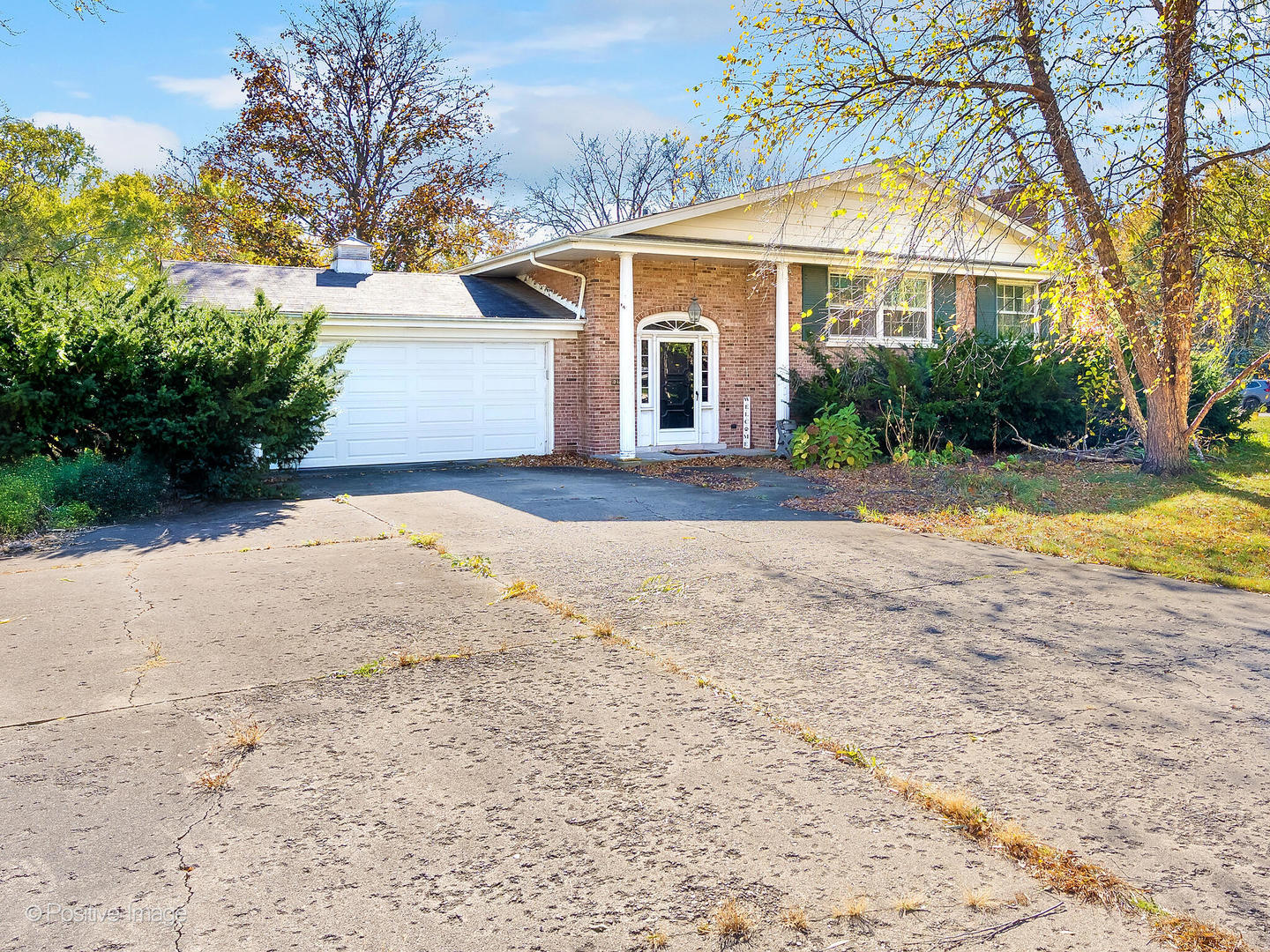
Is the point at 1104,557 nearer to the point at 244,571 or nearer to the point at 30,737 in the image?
the point at 244,571

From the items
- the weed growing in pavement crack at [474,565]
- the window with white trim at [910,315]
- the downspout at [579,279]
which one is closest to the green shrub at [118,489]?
the weed growing in pavement crack at [474,565]

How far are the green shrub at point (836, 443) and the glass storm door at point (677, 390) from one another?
280cm

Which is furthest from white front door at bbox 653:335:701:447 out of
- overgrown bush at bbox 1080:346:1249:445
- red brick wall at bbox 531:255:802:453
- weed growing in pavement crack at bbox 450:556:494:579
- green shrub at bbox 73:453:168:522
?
weed growing in pavement crack at bbox 450:556:494:579

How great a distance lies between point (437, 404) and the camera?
15.9m

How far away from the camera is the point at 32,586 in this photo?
7.01 meters

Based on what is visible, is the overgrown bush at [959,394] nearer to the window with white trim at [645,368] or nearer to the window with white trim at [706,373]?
the window with white trim at [706,373]

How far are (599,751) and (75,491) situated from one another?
26.7 ft

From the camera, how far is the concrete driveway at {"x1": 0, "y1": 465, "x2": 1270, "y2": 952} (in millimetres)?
2820

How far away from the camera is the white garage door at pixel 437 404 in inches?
600

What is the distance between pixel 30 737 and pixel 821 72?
920 cm

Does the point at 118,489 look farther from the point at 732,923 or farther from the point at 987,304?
the point at 987,304

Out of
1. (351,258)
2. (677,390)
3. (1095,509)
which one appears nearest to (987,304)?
(677,390)

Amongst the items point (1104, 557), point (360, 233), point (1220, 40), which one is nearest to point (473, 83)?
point (360, 233)

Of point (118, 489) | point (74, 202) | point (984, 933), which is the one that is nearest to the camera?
point (984, 933)
